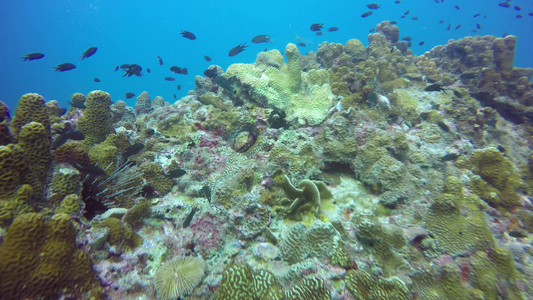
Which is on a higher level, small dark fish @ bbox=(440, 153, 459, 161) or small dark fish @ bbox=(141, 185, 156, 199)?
small dark fish @ bbox=(440, 153, 459, 161)

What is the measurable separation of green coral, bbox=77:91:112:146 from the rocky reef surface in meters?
0.03

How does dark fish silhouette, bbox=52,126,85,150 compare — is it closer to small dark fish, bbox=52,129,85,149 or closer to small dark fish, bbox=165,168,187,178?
small dark fish, bbox=52,129,85,149

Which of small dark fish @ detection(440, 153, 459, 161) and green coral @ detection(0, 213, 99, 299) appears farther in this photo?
small dark fish @ detection(440, 153, 459, 161)

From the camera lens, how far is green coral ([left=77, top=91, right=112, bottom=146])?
505 cm

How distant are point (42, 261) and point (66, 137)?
9.75 feet

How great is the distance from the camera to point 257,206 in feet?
12.6

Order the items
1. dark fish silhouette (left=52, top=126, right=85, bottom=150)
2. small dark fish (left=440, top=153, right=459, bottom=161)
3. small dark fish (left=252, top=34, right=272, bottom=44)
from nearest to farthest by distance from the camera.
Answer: dark fish silhouette (left=52, top=126, right=85, bottom=150) < small dark fish (left=440, top=153, right=459, bottom=161) < small dark fish (left=252, top=34, right=272, bottom=44)

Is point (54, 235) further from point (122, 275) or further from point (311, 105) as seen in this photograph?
point (311, 105)

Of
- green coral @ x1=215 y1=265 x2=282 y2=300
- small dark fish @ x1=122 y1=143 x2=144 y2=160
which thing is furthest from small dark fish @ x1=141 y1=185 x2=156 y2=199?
green coral @ x1=215 y1=265 x2=282 y2=300

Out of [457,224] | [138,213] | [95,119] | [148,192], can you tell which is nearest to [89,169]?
[138,213]

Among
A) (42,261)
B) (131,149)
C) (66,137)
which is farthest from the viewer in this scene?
(131,149)

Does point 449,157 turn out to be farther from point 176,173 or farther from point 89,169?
point 89,169

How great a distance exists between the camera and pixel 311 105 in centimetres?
681

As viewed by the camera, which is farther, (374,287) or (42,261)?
(374,287)
